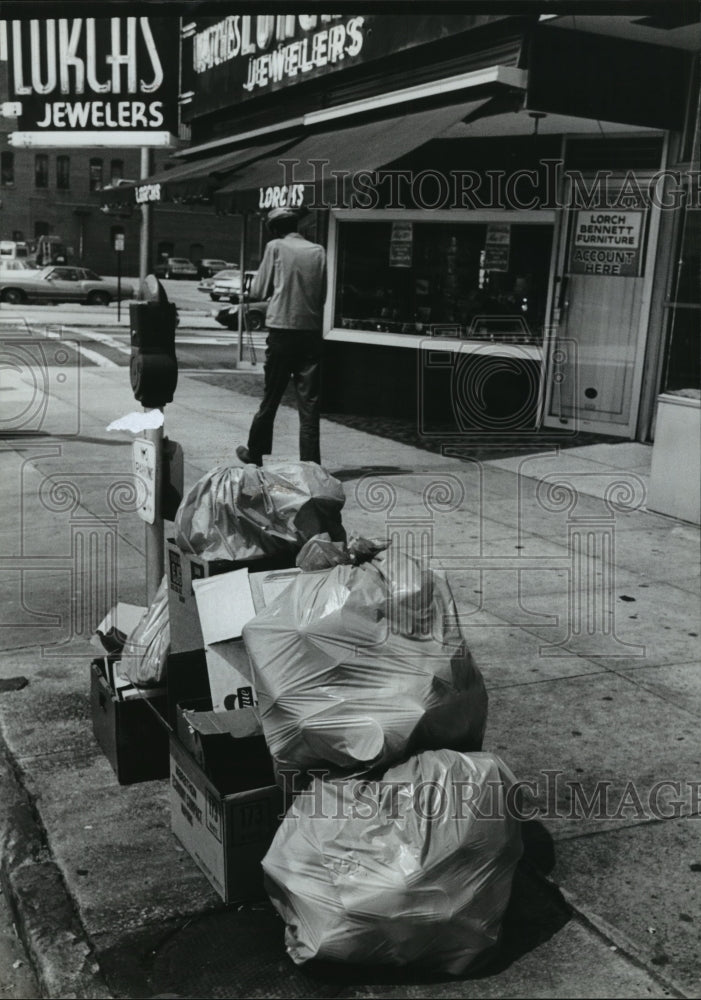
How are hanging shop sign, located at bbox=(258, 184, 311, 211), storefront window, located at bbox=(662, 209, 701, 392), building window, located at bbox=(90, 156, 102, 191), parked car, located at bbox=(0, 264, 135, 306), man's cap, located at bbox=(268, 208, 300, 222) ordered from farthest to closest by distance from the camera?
1. building window, located at bbox=(90, 156, 102, 191)
2. parked car, located at bbox=(0, 264, 135, 306)
3. hanging shop sign, located at bbox=(258, 184, 311, 211)
4. storefront window, located at bbox=(662, 209, 701, 392)
5. man's cap, located at bbox=(268, 208, 300, 222)

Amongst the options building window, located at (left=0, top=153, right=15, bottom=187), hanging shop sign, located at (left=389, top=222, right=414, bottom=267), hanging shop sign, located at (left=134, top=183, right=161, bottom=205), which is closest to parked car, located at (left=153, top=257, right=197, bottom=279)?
building window, located at (left=0, top=153, right=15, bottom=187)

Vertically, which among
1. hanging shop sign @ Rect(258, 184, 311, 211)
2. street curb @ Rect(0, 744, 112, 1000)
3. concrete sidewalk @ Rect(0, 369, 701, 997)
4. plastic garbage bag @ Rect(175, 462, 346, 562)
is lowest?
street curb @ Rect(0, 744, 112, 1000)

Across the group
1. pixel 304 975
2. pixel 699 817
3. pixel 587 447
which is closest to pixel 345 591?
pixel 304 975

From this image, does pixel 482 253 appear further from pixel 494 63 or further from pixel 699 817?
pixel 699 817

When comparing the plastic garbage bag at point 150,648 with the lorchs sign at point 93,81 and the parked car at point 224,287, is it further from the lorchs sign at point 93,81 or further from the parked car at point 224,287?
the parked car at point 224,287

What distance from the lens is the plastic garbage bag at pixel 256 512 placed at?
396 cm

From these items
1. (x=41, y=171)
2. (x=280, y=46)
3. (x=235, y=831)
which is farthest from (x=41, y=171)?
(x=235, y=831)

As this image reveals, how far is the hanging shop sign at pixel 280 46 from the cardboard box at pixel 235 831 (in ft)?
23.1

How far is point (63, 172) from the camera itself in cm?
6091

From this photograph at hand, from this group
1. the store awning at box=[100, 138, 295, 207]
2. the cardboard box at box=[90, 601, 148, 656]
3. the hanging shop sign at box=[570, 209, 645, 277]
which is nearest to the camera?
the cardboard box at box=[90, 601, 148, 656]

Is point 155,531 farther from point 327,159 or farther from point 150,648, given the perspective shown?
point 327,159

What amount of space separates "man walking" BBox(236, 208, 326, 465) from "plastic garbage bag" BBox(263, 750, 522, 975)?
5.54 metres

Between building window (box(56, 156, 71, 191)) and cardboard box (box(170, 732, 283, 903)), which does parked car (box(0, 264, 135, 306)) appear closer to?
building window (box(56, 156, 71, 191))

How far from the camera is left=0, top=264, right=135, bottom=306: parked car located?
38.0 meters
